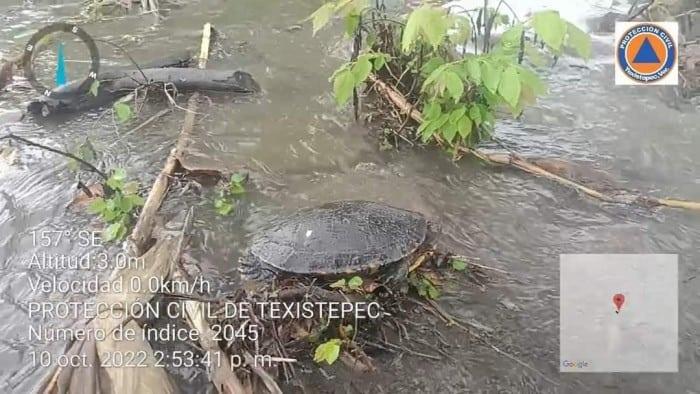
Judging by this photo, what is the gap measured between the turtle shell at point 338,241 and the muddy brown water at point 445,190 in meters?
0.10

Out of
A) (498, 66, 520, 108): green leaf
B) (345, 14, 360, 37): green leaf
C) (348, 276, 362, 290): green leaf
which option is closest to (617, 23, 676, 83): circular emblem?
(498, 66, 520, 108): green leaf

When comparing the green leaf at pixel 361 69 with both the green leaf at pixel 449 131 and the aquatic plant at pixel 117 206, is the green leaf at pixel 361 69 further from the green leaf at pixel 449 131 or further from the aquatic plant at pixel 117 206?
the aquatic plant at pixel 117 206

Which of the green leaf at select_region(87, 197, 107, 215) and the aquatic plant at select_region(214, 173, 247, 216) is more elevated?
the green leaf at select_region(87, 197, 107, 215)

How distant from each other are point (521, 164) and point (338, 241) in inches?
21.7

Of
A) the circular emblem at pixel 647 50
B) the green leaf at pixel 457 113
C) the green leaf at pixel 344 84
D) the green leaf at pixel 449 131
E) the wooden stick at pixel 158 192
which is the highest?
the circular emblem at pixel 647 50

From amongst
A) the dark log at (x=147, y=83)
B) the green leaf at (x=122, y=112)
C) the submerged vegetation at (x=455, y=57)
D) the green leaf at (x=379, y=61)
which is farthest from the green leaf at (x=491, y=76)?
the green leaf at (x=122, y=112)

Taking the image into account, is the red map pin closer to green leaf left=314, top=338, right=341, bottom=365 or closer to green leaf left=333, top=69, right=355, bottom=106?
green leaf left=314, top=338, right=341, bottom=365

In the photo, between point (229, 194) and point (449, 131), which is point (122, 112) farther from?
point (449, 131)

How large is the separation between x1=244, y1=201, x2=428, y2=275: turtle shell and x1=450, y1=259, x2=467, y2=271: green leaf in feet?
0.25

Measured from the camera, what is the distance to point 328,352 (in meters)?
1.05

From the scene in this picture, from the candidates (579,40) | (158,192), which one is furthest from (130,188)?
(579,40)

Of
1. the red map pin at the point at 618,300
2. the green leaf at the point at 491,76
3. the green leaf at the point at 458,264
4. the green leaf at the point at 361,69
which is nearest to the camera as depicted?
the red map pin at the point at 618,300

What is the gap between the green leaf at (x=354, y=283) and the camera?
1.13 meters

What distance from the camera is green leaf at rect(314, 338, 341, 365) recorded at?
1.04 m
